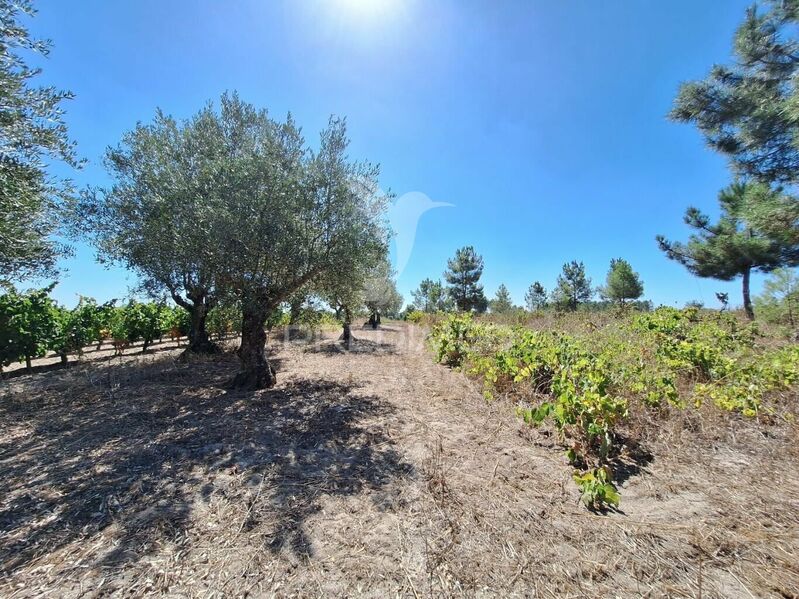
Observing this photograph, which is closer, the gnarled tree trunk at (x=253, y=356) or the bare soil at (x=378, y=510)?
the bare soil at (x=378, y=510)

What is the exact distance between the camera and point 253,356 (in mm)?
6898

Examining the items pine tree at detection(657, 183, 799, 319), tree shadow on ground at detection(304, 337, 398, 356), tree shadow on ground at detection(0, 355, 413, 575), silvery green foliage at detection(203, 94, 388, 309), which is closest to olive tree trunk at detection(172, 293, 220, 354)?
tree shadow on ground at detection(304, 337, 398, 356)

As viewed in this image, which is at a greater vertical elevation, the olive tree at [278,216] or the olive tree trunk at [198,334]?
the olive tree at [278,216]

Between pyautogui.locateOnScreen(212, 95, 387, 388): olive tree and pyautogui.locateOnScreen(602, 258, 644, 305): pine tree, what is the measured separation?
2769 centimetres

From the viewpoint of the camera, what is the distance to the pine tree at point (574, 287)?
3353 cm

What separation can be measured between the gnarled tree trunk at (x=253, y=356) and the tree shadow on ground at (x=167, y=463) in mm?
522

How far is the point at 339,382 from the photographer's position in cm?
741

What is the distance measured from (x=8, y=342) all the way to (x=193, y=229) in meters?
8.33

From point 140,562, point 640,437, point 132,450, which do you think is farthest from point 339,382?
point 640,437

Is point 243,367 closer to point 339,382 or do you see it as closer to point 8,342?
point 339,382

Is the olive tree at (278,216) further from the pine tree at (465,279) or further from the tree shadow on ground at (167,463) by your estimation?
the pine tree at (465,279)

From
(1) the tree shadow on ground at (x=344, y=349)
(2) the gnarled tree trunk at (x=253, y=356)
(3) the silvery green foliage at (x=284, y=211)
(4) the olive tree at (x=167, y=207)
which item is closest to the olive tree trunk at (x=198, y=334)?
(4) the olive tree at (x=167, y=207)

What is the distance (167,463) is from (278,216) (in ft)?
13.6

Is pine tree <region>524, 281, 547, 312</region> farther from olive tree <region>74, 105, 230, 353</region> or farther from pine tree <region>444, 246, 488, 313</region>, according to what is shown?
olive tree <region>74, 105, 230, 353</region>
